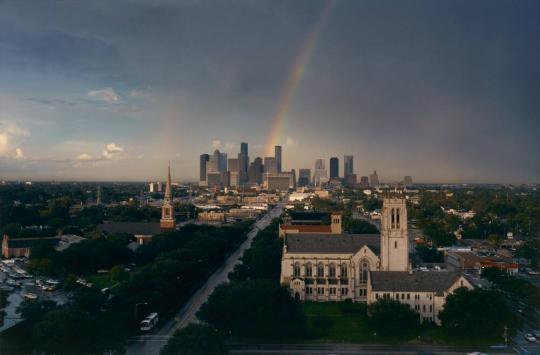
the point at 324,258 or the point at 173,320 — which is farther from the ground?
the point at 324,258

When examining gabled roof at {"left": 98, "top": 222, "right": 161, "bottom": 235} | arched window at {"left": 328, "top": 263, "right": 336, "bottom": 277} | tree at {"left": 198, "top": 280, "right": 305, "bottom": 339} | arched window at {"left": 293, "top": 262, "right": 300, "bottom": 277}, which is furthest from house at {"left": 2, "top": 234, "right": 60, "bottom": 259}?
tree at {"left": 198, "top": 280, "right": 305, "bottom": 339}

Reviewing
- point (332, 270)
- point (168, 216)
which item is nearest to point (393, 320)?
point (332, 270)

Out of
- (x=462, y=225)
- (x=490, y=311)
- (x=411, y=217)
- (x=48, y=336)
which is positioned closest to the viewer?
(x=48, y=336)

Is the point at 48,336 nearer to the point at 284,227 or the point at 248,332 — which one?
the point at 248,332

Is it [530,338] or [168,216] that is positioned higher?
[168,216]

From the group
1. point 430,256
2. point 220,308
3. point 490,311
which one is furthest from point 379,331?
point 430,256

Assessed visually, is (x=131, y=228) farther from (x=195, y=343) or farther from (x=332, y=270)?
(x=195, y=343)

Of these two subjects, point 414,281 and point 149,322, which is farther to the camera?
point 414,281
